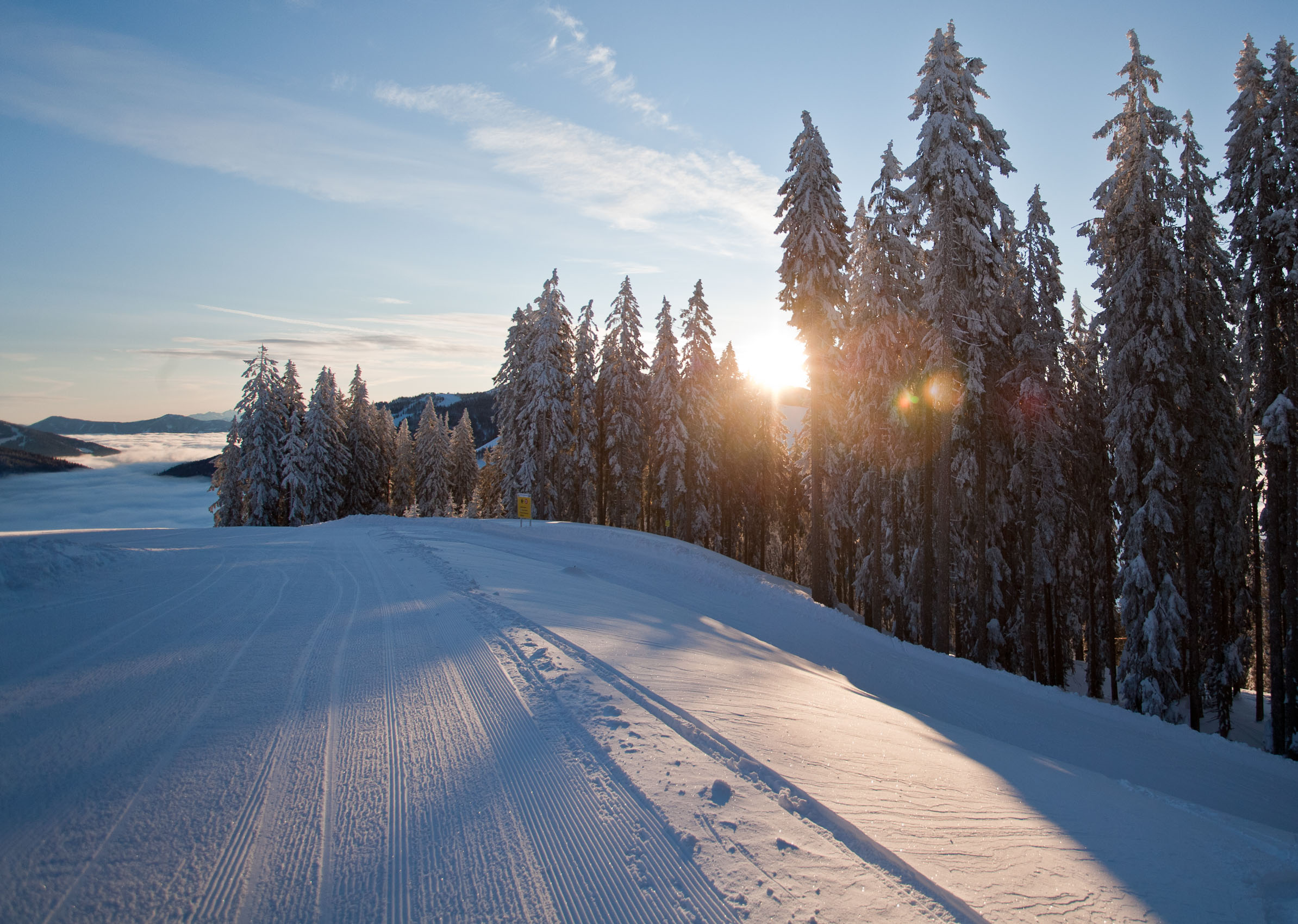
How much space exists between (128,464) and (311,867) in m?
64.3

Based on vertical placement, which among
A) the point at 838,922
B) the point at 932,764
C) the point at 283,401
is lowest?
the point at 932,764

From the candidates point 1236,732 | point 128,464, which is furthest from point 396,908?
point 128,464

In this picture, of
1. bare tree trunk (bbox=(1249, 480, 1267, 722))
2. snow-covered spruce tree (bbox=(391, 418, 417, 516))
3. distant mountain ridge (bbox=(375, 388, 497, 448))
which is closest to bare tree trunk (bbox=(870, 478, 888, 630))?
bare tree trunk (bbox=(1249, 480, 1267, 722))

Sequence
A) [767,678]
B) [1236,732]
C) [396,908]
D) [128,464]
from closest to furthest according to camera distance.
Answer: [396,908] → [767,678] → [1236,732] → [128,464]

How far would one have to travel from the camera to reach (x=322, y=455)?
4109cm

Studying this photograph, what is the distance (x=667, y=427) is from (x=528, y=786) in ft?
101

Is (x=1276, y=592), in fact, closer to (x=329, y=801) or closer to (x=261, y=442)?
(x=329, y=801)

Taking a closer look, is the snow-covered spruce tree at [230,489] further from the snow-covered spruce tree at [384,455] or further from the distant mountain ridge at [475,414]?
the distant mountain ridge at [475,414]

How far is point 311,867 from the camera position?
10.8 feet

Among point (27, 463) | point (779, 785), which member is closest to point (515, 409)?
point (779, 785)

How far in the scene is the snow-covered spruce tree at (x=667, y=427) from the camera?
34500 mm

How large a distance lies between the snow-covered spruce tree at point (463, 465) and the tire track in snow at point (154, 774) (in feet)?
193

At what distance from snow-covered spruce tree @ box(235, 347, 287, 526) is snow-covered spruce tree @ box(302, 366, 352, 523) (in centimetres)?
181

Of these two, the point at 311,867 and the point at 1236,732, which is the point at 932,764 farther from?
the point at 1236,732
